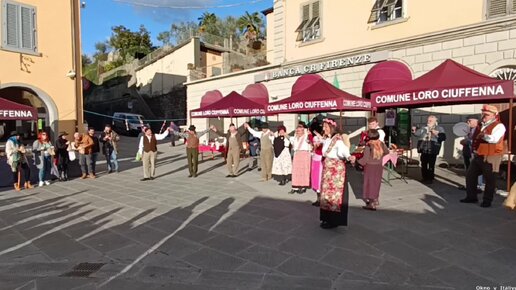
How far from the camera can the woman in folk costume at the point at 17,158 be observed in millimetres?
9195

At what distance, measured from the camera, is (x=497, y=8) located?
34.9 ft

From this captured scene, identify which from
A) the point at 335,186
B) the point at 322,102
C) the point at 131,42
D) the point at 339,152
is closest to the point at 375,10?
the point at 322,102

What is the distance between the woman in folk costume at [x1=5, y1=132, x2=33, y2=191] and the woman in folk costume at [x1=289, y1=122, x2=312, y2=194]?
6696mm

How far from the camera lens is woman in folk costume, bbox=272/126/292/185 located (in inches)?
354

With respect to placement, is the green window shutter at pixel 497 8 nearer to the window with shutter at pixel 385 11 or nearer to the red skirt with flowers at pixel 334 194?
the window with shutter at pixel 385 11

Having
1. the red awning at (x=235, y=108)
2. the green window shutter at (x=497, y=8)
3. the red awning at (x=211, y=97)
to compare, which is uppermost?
the green window shutter at (x=497, y=8)

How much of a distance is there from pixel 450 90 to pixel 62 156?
32.3 feet

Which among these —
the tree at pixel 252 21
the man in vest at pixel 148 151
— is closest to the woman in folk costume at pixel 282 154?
the man in vest at pixel 148 151

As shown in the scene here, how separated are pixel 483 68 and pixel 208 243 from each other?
987 centimetres

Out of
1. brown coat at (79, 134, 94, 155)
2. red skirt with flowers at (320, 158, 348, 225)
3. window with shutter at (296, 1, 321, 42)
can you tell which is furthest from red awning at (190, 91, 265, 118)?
red skirt with flowers at (320, 158, 348, 225)

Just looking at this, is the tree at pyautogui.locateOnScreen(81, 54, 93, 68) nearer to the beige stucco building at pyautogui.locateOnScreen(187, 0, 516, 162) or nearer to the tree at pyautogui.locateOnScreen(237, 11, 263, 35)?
the tree at pyautogui.locateOnScreen(237, 11, 263, 35)

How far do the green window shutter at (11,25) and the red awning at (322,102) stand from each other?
316 inches

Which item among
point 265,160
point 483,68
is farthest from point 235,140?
point 483,68

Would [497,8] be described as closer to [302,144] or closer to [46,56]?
[302,144]
